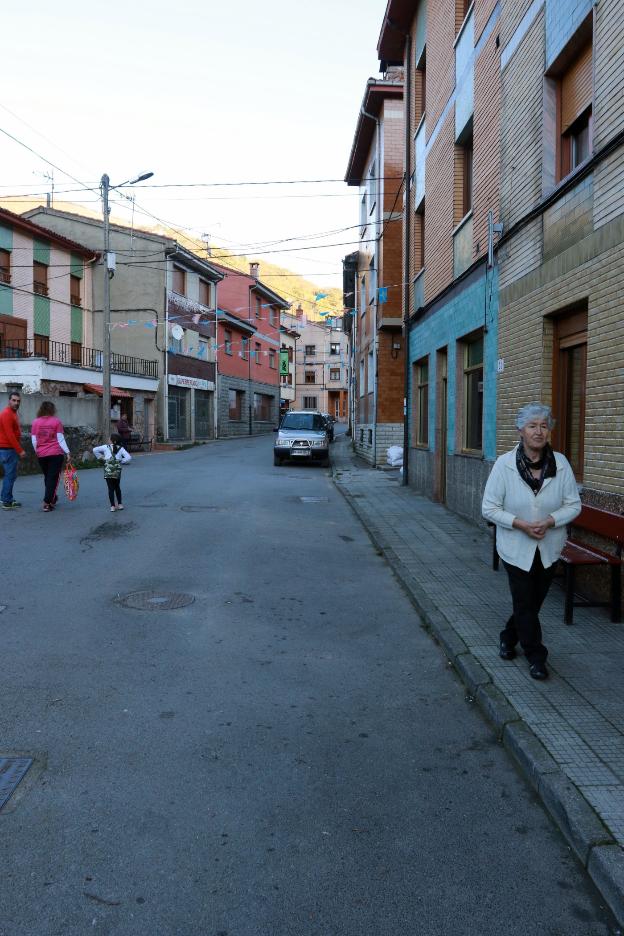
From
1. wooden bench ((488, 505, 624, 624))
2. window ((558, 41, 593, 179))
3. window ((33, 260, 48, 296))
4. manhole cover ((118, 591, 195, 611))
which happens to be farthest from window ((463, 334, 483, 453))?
window ((33, 260, 48, 296))

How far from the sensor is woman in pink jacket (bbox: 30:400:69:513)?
1144cm

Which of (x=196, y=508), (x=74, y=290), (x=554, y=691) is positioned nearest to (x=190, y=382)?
(x=74, y=290)

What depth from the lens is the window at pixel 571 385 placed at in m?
7.31

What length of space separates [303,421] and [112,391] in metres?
10.3

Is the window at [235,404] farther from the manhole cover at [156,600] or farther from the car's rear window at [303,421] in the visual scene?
the manhole cover at [156,600]

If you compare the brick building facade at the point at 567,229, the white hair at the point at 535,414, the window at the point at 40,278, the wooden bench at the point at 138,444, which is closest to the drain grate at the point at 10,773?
the white hair at the point at 535,414

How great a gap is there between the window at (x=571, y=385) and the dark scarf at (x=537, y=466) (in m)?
2.91

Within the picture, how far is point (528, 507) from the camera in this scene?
14.5ft

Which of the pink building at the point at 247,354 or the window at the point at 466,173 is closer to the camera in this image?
the window at the point at 466,173

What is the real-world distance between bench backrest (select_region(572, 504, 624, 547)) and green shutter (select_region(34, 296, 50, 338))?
1080 inches

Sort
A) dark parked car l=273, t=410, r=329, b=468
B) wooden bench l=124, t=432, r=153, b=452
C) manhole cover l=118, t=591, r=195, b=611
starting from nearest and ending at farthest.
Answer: manhole cover l=118, t=591, r=195, b=611 < dark parked car l=273, t=410, r=329, b=468 < wooden bench l=124, t=432, r=153, b=452

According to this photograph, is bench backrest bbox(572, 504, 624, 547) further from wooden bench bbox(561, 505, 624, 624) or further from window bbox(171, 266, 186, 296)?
window bbox(171, 266, 186, 296)

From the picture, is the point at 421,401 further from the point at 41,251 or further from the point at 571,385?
the point at 41,251

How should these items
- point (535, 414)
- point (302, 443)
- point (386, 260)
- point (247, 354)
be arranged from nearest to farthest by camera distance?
point (535, 414), point (386, 260), point (302, 443), point (247, 354)
